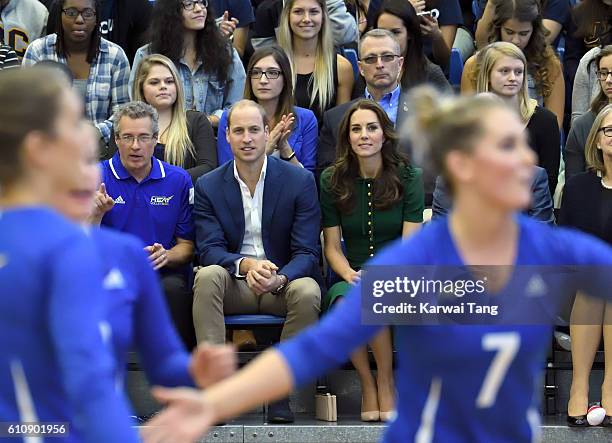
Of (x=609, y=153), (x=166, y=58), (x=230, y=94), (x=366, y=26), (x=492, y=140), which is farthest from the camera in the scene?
(x=366, y=26)

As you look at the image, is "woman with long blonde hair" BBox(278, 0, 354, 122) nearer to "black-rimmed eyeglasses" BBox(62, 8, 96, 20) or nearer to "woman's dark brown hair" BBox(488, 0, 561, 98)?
"woman's dark brown hair" BBox(488, 0, 561, 98)

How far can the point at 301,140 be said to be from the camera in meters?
8.81

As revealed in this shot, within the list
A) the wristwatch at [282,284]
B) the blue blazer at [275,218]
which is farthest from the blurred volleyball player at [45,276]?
the blue blazer at [275,218]

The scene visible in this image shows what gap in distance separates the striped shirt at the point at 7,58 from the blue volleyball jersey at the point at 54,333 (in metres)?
6.27

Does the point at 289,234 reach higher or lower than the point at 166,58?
lower

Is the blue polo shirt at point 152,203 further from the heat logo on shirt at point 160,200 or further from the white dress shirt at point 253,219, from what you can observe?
the white dress shirt at point 253,219

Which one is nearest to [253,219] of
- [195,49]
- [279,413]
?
[279,413]

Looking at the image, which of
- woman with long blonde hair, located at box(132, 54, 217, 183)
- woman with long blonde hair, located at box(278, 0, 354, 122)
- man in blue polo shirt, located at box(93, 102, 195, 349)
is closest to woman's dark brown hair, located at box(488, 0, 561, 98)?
woman with long blonde hair, located at box(278, 0, 354, 122)

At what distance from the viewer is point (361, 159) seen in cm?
812

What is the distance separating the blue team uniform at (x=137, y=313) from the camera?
10.3 feet

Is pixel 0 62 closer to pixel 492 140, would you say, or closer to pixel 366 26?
pixel 366 26

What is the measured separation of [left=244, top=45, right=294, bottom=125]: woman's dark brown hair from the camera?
8758 mm

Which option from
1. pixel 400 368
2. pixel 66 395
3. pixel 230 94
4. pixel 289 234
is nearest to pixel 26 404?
pixel 66 395

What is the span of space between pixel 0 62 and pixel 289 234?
2617 millimetres
